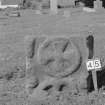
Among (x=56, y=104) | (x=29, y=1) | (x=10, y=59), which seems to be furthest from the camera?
(x=29, y=1)

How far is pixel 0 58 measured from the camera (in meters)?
8.13

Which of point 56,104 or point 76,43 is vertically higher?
point 76,43

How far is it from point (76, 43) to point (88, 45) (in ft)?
0.56

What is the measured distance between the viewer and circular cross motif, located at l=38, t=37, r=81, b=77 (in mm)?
5156

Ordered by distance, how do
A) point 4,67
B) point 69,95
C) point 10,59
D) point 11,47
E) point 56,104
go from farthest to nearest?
point 11,47, point 10,59, point 4,67, point 69,95, point 56,104

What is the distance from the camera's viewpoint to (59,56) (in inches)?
205

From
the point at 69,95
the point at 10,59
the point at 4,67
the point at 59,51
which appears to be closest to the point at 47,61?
the point at 59,51

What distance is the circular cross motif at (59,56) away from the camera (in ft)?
16.9

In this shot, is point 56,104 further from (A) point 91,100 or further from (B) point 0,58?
(B) point 0,58

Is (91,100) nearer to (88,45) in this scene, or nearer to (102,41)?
(88,45)

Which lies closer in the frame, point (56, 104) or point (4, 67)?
point (56, 104)

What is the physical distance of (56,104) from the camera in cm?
479

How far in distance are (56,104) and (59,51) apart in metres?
0.77

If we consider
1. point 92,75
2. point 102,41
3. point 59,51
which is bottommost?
point 102,41
